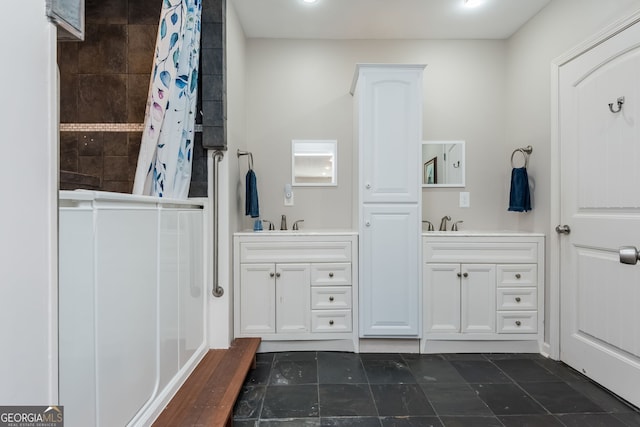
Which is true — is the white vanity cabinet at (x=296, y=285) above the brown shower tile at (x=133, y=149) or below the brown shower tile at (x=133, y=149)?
below

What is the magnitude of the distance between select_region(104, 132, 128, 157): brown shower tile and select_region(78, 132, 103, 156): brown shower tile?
0.04m

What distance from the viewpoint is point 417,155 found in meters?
2.35

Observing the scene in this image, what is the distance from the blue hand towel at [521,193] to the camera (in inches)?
97.9

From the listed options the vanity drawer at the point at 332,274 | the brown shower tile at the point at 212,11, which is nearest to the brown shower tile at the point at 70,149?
the brown shower tile at the point at 212,11

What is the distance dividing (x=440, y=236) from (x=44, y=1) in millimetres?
2374

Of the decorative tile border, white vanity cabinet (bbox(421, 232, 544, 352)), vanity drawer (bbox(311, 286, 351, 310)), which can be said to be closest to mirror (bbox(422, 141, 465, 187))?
white vanity cabinet (bbox(421, 232, 544, 352))

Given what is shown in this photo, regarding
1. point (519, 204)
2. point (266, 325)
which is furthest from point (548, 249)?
point (266, 325)

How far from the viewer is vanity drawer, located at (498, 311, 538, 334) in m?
2.36

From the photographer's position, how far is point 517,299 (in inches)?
93.3

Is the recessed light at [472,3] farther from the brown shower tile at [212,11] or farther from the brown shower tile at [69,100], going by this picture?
the brown shower tile at [69,100]

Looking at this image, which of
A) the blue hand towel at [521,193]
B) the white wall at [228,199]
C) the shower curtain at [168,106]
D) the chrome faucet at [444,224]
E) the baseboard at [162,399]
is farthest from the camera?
the chrome faucet at [444,224]

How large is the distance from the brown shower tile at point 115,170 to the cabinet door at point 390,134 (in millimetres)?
1767

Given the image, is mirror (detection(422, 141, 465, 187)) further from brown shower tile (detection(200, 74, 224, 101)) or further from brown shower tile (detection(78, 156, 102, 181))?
brown shower tile (detection(78, 156, 102, 181))

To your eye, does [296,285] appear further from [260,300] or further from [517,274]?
[517,274]
